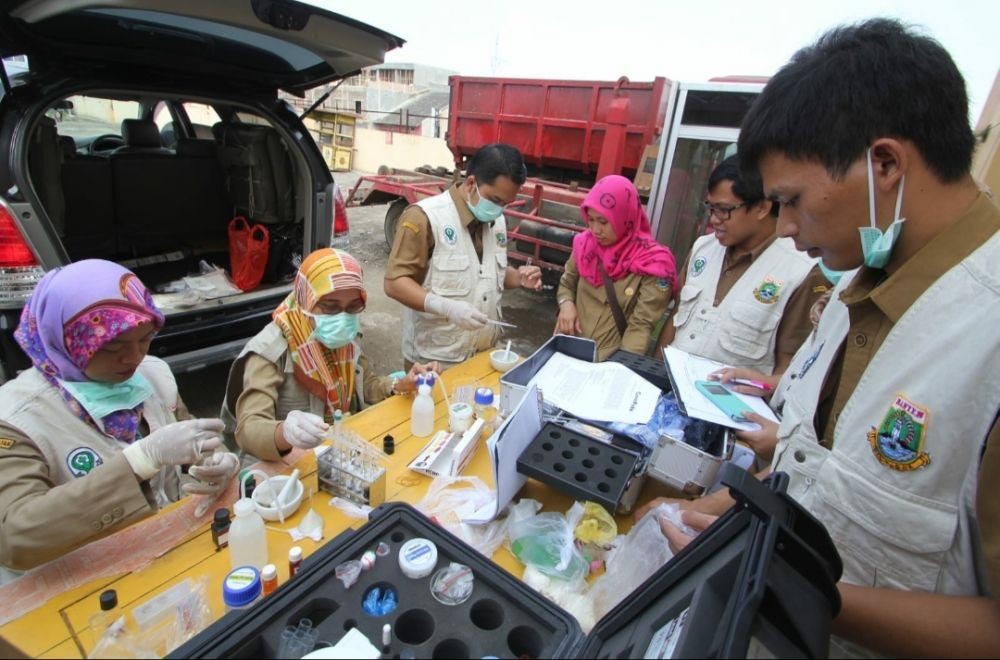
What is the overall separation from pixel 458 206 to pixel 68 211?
11.7ft

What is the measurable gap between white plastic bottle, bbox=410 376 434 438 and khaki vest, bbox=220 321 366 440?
48 cm

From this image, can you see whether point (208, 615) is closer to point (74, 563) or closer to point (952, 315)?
point (74, 563)

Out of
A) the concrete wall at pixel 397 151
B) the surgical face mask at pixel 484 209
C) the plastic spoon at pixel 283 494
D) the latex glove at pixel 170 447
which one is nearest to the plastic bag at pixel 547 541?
the plastic spoon at pixel 283 494

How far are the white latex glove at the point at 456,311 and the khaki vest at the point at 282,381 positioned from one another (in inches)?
20.6

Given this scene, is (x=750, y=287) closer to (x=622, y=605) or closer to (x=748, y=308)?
(x=748, y=308)

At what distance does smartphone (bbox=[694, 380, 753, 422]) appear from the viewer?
143cm

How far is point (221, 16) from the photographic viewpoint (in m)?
2.07

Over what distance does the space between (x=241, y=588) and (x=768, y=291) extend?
2.15 meters

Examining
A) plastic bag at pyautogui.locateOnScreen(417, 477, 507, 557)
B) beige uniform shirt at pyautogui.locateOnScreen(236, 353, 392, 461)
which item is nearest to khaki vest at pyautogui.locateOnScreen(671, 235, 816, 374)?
plastic bag at pyautogui.locateOnScreen(417, 477, 507, 557)

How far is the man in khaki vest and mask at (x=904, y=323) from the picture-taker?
83cm

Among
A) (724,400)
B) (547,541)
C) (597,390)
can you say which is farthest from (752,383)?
(547,541)

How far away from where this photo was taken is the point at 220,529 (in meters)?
1.17

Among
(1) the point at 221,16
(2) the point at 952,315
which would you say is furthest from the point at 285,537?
(1) the point at 221,16

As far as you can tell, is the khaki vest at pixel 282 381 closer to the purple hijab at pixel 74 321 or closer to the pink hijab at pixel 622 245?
the purple hijab at pixel 74 321
